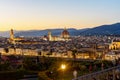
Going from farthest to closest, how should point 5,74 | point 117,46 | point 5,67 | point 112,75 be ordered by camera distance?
point 117,46, point 5,67, point 5,74, point 112,75

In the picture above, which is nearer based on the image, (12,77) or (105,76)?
(105,76)

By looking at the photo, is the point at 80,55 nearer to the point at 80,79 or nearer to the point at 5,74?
the point at 5,74

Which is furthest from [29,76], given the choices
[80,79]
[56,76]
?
[80,79]

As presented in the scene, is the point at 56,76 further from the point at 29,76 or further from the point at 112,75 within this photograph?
the point at 112,75

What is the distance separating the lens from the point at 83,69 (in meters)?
33.5

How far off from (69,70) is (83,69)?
1.19 meters

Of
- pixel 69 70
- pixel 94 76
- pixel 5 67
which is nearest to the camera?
pixel 94 76

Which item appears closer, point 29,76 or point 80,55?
point 29,76

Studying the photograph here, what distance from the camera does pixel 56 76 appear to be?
1137 inches

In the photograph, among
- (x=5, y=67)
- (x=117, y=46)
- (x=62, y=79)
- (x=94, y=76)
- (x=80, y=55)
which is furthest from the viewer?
(x=117, y=46)

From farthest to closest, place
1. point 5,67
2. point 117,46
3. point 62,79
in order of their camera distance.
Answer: point 117,46 → point 5,67 → point 62,79

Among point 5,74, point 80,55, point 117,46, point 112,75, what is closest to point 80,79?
point 112,75

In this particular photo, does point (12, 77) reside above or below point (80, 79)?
below

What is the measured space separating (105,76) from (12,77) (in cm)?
1617
